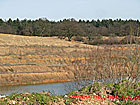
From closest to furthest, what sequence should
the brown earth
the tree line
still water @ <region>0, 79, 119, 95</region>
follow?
still water @ <region>0, 79, 119, 95</region> → the brown earth → the tree line

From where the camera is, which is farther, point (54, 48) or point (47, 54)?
point (54, 48)

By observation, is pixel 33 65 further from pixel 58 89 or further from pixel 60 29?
pixel 60 29

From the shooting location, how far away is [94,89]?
10.4 metres

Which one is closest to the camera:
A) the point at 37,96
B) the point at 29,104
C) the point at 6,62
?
the point at 29,104

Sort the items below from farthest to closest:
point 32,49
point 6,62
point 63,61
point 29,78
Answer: point 32,49 → point 63,61 → point 6,62 → point 29,78

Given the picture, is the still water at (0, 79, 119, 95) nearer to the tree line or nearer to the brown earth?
the brown earth

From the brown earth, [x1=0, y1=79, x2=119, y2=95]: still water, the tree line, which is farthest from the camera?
the tree line

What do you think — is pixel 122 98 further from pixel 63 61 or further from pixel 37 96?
pixel 63 61

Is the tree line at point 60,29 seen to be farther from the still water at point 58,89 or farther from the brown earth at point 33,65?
the still water at point 58,89

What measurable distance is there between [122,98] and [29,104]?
3967 mm

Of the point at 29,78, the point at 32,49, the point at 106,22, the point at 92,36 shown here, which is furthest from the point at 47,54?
the point at 106,22

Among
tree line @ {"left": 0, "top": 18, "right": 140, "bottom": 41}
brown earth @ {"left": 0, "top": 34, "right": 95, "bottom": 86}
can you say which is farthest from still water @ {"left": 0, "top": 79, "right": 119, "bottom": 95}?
tree line @ {"left": 0, "top": 18, "right": 140, "bottom": 41}

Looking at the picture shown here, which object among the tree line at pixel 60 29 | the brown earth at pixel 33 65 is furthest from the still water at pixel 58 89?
the tree line at pixel 60 29

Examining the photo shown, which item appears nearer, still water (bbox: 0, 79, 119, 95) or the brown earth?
still water (bbox: 0, 79, 119, 95)
